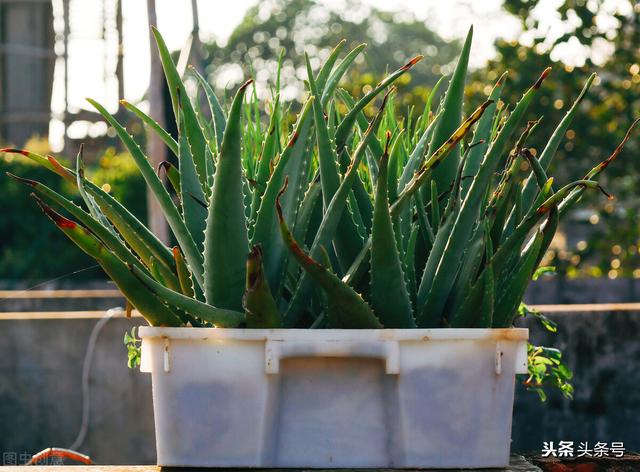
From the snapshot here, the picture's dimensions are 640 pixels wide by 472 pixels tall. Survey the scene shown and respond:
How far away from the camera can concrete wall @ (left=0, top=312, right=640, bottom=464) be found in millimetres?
4312

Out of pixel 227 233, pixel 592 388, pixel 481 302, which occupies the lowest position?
pixel 592 388

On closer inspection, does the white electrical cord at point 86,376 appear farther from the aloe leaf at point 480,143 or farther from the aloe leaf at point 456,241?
the aloe leaf at point 456,241

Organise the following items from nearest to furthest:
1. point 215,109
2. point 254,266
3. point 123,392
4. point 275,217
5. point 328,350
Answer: point 254,266 < point 328,350 < point 275,217 < point 215,109 < point 123,392

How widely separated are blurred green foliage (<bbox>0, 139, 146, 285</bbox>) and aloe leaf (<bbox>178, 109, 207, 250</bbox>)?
10.3 m

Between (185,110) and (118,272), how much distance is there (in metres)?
0.34

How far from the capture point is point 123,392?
4.59m

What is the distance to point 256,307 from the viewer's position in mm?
1814

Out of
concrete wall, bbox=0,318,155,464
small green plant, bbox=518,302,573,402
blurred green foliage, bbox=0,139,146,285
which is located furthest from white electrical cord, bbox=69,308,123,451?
blurred green foliage, bbox=0,139,146,285

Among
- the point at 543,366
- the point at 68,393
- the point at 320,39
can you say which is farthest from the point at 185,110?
the point at 320,39

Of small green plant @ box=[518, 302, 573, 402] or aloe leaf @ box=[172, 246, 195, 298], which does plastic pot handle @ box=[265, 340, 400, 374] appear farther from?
small green plant @ box=[518, 302, 573, 402]

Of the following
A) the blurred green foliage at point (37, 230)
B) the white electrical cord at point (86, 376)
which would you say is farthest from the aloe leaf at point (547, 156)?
the blurred green foliage at point (37, 230)

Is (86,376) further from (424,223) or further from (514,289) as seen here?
(514,289)

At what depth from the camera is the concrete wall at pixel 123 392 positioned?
431cm

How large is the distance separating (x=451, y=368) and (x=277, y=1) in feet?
179
